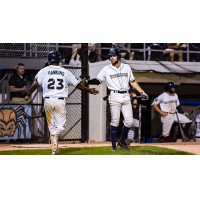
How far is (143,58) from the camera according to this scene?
41.9 ft

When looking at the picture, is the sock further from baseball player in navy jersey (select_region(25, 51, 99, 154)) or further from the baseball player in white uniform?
baseball player in navy jersey (select_region(25, 51, 99, 154))

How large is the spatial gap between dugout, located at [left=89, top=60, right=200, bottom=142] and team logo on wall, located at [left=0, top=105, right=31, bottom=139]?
6.74ft

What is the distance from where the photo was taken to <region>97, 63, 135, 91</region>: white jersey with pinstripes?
8359mm

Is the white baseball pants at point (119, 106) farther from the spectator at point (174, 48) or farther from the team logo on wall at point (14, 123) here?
the spectator at point (174, 48)

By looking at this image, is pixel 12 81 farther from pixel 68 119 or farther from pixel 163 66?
pixel 163 66

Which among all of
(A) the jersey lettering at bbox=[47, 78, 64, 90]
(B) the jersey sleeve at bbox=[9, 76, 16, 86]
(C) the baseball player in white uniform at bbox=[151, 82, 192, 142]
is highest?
(B) the jersey sleeve at bbox=[9, 76, 16, 86]

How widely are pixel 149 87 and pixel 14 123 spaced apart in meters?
5.32

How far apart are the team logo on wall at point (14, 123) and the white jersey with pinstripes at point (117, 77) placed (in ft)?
10.4

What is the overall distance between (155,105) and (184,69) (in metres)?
1.66

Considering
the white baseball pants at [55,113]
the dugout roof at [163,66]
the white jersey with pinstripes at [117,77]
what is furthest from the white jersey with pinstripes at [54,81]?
the dugout roof at [163,66]

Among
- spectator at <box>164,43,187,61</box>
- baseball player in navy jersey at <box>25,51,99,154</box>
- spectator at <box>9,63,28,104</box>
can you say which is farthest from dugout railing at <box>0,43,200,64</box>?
baseball player in navy jersey at <box>25,51,99,154</box>

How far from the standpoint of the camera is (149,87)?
13484 mm

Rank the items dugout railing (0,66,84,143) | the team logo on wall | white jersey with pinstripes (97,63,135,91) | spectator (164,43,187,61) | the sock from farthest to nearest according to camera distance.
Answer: spectator (164,43,187,61) → the sock → dugout railing (0,66,84,143) → the team logo on wall → white jersey with pinstripes (97,63,135,91)

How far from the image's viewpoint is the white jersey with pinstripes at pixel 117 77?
836cm
